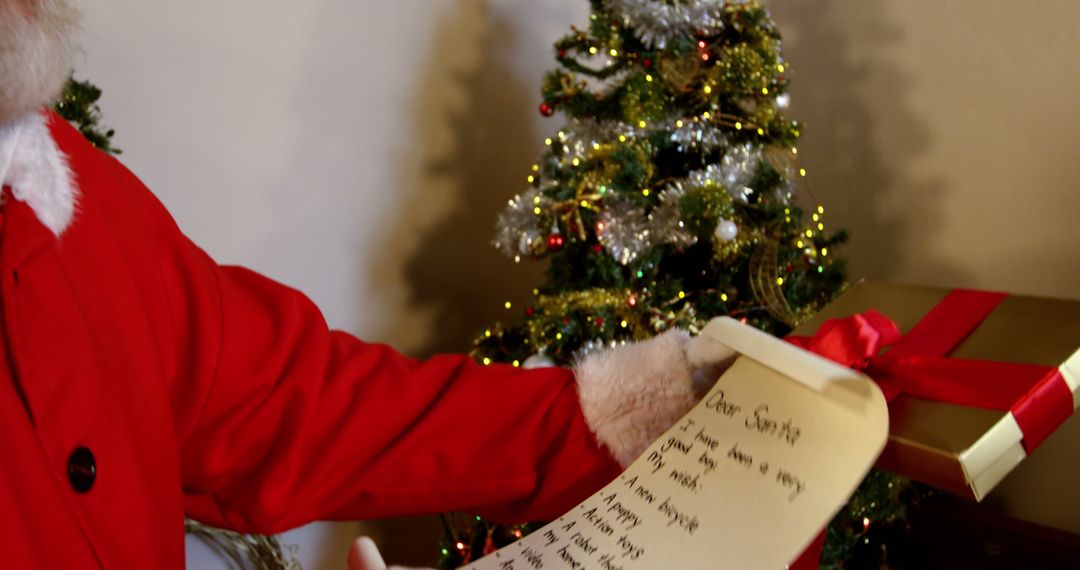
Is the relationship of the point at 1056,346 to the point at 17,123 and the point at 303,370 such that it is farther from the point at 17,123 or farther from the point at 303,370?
the point at 17,123

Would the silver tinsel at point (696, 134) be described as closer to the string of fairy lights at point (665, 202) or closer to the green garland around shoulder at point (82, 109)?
the string of fairy lights at point (665, 202)

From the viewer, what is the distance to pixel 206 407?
2.11 feet

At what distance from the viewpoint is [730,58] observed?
3.16 ft

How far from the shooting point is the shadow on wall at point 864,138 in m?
1.14

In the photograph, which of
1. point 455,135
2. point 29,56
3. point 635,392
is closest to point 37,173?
point 29,56

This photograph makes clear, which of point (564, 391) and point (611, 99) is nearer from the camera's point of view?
point (564, 391)

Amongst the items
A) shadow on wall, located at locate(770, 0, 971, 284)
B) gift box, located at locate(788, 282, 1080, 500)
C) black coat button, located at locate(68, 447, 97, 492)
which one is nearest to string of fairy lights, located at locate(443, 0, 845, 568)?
shadow on wall, located at locate(770, 0, 971, 284)

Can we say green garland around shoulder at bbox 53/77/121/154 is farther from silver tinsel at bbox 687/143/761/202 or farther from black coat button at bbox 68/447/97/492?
silver tinsel at bbox 687/143/761/202

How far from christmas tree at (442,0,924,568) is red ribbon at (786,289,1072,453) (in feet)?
1.30

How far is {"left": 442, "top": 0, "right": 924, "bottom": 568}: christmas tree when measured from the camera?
0.95 metres

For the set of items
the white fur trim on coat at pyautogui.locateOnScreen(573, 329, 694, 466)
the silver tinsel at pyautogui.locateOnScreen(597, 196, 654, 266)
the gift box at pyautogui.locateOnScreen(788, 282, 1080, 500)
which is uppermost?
the silver tinsel at pyautogui.locateOnScreen(597, 196, 654, 266)

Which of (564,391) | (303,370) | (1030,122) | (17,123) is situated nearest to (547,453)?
(564,391)

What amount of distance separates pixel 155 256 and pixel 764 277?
70 centimetres

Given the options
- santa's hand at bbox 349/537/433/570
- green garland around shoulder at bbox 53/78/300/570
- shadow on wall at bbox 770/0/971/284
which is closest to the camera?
santa's hand at bbox 349/537/433/570
